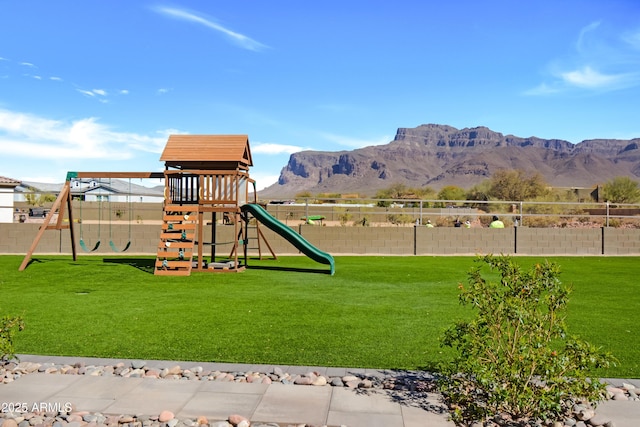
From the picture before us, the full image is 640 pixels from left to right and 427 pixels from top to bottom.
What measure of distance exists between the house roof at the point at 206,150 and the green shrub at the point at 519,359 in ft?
30.9

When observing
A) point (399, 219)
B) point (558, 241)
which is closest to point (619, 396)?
point (558, 241)

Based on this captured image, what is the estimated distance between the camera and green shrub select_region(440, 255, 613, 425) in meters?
3.24

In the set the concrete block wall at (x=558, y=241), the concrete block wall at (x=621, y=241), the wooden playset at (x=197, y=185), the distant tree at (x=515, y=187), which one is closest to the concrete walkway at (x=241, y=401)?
the wooden playset at (x=197, y=185)

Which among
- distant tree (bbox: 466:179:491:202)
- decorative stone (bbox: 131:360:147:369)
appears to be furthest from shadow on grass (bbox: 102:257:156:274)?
distant tree (bbox: 466:179:491:202)

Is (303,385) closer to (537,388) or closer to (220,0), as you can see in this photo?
(537,388)

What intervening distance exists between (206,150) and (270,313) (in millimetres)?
6742

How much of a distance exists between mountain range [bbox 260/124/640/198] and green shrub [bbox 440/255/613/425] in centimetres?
8255

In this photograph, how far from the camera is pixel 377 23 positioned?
58.4ft

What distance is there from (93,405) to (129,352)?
1.42 meters

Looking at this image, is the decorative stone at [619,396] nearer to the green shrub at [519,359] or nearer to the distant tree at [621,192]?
the green shrub at [519,359]

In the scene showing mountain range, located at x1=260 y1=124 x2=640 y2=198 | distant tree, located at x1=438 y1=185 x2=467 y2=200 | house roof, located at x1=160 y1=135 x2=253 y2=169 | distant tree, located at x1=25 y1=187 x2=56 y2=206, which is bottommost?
distant tree, located at x1=25 y1=187 x2=56 y2=206

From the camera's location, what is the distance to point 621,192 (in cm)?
3622

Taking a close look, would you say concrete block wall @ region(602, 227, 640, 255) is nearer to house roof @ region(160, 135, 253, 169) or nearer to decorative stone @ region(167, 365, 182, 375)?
house roof @ region(160, 135, 253, 169)

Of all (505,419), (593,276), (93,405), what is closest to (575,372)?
(505,419)
